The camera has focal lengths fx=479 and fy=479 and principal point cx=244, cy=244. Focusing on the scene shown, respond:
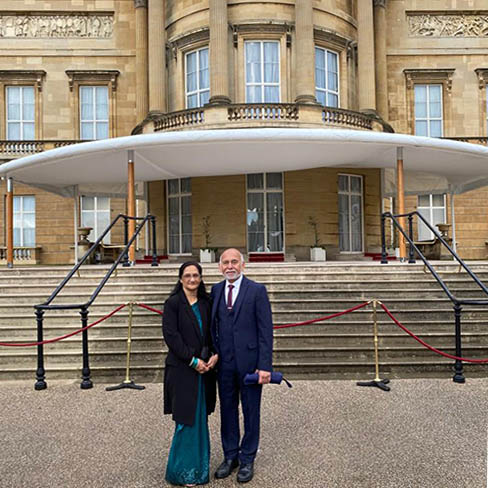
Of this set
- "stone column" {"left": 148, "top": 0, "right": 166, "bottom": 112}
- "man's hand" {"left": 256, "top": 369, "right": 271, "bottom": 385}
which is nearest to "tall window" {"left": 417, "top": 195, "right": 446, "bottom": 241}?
"stone column" {"left": 148, "top": 0, "right": 166, "bottom": 112}

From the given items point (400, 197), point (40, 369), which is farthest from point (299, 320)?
point (400, 197)

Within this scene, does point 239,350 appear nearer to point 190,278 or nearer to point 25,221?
point 190,278

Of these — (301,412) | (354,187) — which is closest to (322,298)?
(301,412)

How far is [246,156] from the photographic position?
38.2 feet

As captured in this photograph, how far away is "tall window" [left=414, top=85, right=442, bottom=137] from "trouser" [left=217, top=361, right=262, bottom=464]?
2152cm

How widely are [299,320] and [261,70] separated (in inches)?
482

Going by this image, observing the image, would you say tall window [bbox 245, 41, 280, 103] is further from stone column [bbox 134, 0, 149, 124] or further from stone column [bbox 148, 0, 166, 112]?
stone column [bbox 134, 0, 149, 124]

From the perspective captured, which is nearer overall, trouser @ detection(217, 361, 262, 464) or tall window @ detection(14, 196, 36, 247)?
trouser @ detection(217, 361, 262, 464)

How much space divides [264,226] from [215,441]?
11.7 m

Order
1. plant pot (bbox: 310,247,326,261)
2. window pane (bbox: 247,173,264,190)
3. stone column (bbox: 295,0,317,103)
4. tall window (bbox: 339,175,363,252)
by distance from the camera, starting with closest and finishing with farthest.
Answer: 1. plant pot (bbox: 310,247,326,261)
2. window pane (bbox: 247,173,264,190)
3. tall window (bbox: 339,175,363,252)
4. stone column (bbox: 295,0,317,103)

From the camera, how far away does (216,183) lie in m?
15.7

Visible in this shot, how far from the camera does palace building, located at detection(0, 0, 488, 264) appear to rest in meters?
15.8

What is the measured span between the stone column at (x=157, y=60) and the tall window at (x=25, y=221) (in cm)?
799

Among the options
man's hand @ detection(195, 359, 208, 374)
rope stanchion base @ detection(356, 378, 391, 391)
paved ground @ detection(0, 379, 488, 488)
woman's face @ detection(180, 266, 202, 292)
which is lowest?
paved ground @ detection(0, 379, 488, 488)
